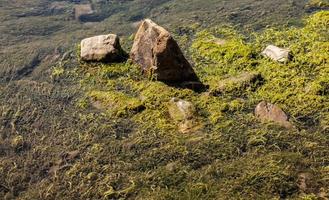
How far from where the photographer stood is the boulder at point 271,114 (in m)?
8.98

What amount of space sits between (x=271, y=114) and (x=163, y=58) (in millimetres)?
2653

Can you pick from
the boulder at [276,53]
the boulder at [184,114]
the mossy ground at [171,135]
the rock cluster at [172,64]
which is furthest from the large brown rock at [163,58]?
the boulder at [276,53]

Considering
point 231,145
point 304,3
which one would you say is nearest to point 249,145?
point 231,145

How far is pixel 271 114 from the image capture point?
362 inches

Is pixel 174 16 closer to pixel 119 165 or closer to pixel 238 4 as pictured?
pixel 238 4

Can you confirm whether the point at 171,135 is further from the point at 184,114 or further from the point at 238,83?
the point at 238,83

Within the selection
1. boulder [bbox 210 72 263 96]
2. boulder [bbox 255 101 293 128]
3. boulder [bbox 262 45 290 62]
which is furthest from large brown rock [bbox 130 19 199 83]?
boulder [bbox 262 45 290 62]

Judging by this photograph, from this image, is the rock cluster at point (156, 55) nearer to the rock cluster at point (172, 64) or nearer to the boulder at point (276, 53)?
the rock cluster at point (172, 64)

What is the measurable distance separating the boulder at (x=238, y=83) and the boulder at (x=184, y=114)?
809 mm

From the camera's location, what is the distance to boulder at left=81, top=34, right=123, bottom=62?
11633 millimetres

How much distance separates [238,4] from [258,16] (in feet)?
5.92

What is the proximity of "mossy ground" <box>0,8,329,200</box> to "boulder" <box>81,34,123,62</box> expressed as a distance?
0.23 meters

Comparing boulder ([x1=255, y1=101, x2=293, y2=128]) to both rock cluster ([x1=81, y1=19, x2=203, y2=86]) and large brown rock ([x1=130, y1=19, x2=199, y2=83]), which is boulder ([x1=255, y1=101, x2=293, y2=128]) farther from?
large brown rock ([x1=130, y1=19, x2=199, y2=83])

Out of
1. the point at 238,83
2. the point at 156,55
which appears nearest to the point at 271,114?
the point at 238,83
